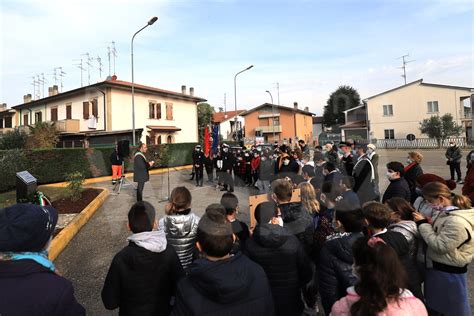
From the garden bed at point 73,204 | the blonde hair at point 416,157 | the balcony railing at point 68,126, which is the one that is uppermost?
the balcony railing at point 68,126

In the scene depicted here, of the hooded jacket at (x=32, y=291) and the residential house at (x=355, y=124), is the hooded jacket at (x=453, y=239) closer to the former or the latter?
the hooded jacket at (x=32, y=291)

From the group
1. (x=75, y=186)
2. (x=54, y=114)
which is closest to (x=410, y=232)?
(x=75, y=186)

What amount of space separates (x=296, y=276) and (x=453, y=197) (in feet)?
5.72

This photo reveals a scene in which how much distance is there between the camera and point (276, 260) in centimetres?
254

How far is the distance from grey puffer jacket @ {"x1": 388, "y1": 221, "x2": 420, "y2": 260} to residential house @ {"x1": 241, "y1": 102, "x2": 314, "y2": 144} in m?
43.0

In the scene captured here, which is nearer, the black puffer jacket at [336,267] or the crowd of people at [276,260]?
the crowd of people at [276,260]

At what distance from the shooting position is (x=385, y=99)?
37156 mm

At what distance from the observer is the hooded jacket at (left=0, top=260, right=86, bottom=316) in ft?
4.34

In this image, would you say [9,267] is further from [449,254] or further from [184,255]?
[449,254]

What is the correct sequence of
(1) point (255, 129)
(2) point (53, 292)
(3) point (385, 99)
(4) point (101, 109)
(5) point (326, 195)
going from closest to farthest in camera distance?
(2) point (53, 292)
(5) point (326, 195)
(4) point (101, 109)
(3) point (385, 99)
(1) point (255, 129)

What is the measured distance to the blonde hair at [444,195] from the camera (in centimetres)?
275

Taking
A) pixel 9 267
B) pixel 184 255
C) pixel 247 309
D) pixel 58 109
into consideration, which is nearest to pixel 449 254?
pixel 247 309

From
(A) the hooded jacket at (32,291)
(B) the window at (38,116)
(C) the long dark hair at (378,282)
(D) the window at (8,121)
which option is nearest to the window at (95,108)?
(B) the window at (38,116)

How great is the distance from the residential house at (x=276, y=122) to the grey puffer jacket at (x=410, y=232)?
42993 millimetres
